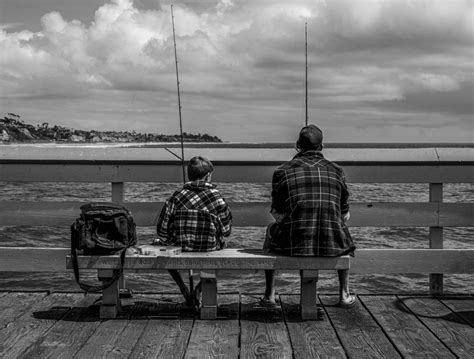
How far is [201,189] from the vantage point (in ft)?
15.6

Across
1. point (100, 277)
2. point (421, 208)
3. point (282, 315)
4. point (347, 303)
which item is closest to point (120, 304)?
point (100, 277)

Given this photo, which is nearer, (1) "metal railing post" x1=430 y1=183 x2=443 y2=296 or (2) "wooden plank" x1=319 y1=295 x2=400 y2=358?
(2) "wooden plank" x1=319 y1=295 x2=400 y2=358

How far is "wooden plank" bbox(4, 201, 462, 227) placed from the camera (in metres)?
5.34

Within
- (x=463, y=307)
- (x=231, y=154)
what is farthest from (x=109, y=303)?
(x=463, y=307)

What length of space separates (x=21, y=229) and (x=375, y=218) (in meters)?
9.34

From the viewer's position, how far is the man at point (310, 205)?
4.55 meters

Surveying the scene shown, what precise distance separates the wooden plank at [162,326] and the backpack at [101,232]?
0.38 metres

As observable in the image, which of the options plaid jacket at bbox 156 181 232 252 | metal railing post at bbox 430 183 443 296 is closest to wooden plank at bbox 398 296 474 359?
metal railing post at bbox 430 183 443 296

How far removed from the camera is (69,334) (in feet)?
14.4

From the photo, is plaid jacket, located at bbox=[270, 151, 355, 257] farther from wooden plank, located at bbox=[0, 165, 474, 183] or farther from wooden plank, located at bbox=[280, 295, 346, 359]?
wooden plank, located at bbox=[0, 165, 474, 183]

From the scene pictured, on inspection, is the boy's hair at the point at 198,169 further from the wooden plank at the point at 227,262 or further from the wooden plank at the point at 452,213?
the wooden plank at the point at 452,213

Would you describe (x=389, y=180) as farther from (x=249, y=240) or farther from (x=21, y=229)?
(x=21, y=229)

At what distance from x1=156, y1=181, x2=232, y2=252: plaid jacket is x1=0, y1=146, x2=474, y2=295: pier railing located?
578mm

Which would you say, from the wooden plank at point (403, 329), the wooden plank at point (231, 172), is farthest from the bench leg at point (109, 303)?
the wooden plank at point (403, 329)
